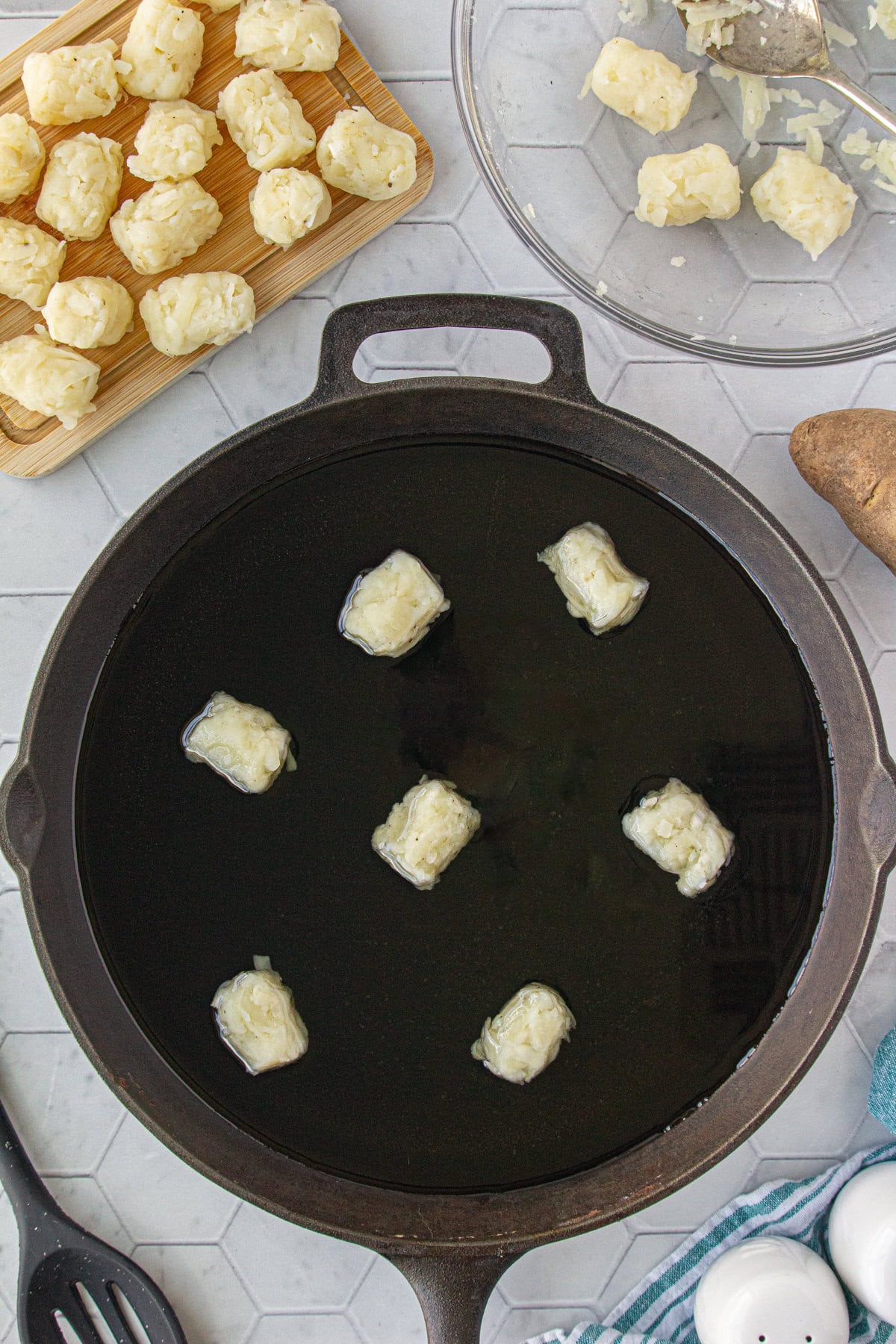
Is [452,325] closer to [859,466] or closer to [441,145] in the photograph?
[441,145]

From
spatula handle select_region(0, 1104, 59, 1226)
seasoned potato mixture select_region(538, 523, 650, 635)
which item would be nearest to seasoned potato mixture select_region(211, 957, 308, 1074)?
spatula handle select_region(0, 1104, 59, 1226)

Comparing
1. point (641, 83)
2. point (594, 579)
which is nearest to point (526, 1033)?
point (594, 579)

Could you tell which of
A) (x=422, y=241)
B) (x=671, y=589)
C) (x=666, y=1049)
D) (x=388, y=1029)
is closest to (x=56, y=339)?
(x=422, y=241)

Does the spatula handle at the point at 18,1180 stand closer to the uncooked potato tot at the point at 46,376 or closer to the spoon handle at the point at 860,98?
the uncooked potato tot at the point at 46,376

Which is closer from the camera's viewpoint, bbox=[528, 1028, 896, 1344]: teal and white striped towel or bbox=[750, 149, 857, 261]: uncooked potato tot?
bbox=[750, 149, 857, 261]: uncooked potato tot

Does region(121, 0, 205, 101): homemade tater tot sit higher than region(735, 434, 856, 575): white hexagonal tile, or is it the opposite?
region(121, 0, 205, 101): homemade tater tot

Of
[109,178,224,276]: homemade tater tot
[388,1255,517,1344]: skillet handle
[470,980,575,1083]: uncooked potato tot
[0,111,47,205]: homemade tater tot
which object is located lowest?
[388,1255,517,1344]: skillet handle

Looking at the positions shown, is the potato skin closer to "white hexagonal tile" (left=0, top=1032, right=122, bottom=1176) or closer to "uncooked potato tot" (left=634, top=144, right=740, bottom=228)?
"uncooked potato tot" (left=634, top=144, right=740, bottom=228)
